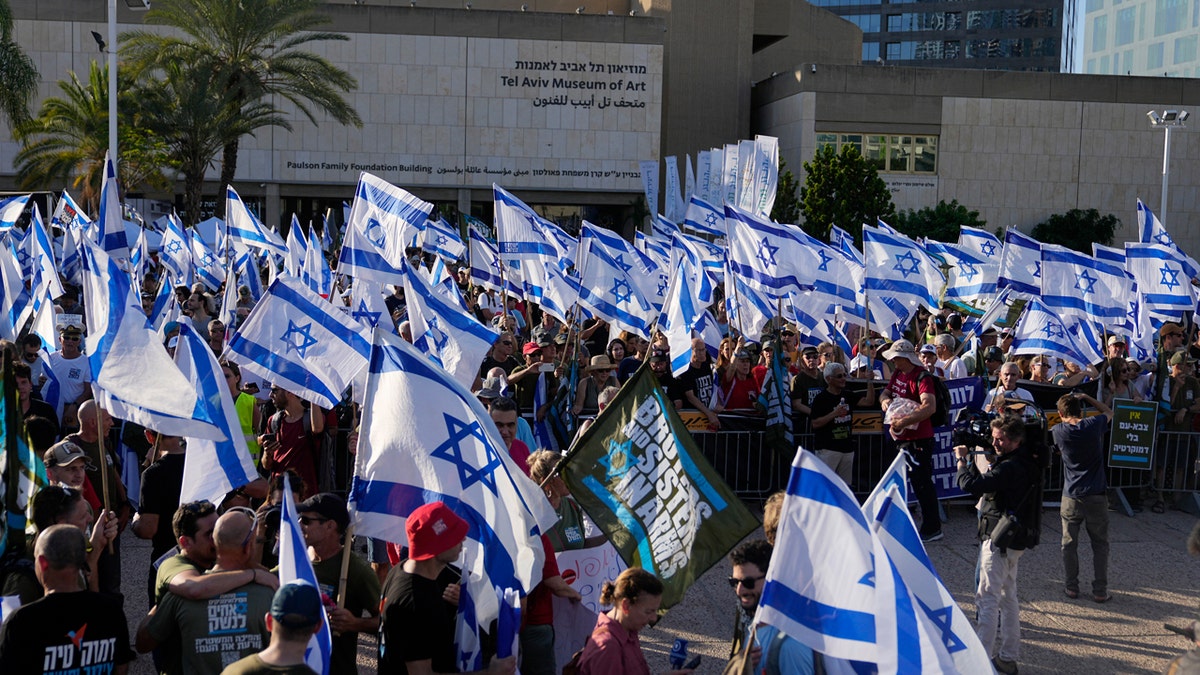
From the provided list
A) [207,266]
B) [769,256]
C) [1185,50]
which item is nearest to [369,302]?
[769,256]

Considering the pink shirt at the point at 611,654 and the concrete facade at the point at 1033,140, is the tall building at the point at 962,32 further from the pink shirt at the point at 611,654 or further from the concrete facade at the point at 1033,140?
the pink shirt at the point at 611,654

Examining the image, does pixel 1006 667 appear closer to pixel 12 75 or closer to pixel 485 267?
pixel 485 267

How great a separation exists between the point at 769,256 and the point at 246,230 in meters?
9.16

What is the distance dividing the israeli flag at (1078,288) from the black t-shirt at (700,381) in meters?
4.78

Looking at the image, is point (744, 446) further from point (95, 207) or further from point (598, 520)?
point (95, 207)

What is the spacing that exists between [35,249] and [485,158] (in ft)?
126

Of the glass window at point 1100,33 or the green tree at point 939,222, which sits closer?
the green tree at point 939,222

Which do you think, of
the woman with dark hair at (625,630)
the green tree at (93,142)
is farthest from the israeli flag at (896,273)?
the green tree at (93,142)

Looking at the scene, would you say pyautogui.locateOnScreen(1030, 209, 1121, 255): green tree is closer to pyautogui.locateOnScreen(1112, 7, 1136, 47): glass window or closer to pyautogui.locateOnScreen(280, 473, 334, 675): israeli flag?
pyautogui.locateOnScreen(1112, 7, 1136, 47): glass window

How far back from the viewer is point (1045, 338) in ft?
41.9

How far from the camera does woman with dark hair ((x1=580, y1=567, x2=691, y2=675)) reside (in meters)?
4.56

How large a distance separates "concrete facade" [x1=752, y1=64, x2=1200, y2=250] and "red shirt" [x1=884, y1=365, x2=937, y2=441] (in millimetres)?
44312

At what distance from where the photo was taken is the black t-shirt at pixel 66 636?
4172mm

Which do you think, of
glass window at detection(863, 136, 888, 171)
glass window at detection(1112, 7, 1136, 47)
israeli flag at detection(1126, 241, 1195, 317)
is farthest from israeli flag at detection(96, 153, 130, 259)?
glass window at detection(1112, 7, 1136, 47)
